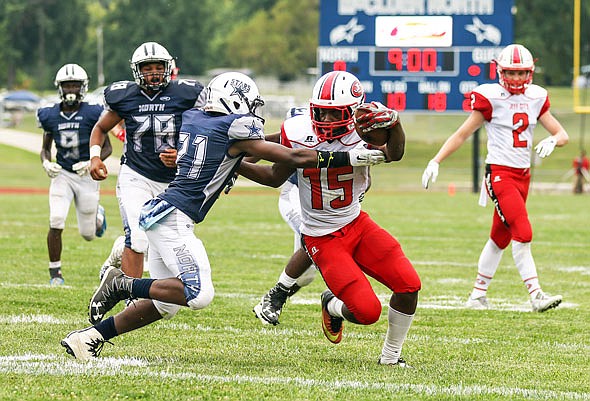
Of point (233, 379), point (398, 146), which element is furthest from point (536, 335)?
point (233, 379)

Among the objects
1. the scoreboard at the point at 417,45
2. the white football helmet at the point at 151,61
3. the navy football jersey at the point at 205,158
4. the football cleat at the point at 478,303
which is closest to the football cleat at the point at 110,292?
the navy football jersey at the point at 205,158

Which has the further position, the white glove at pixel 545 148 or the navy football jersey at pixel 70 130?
the navy football jersey at pixel 70 130

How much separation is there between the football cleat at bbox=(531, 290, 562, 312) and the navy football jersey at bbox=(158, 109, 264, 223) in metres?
2.95

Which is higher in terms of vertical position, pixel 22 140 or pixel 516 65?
pixel 516 65

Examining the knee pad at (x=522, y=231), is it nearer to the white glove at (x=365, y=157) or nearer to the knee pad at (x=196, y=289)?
the white glove at (x=365, y=157)

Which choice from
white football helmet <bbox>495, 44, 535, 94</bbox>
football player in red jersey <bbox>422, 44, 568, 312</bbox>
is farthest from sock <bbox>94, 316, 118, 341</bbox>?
white football helmet <bbox>495, 44, 535, 94</bbox>

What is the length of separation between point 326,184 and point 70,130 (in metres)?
4.03

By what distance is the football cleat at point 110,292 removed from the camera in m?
5.49

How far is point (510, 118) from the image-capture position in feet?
26.1

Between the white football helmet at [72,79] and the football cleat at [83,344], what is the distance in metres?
4.02

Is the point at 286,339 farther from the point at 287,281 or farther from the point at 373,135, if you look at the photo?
the point at 373,135

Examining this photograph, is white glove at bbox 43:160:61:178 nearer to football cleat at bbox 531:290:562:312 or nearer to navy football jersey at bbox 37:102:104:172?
navy football jersey at bbox 37:102:104:172

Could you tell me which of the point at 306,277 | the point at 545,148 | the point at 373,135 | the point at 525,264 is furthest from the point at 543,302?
the point at 373,135

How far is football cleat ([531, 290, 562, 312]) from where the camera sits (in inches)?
297
